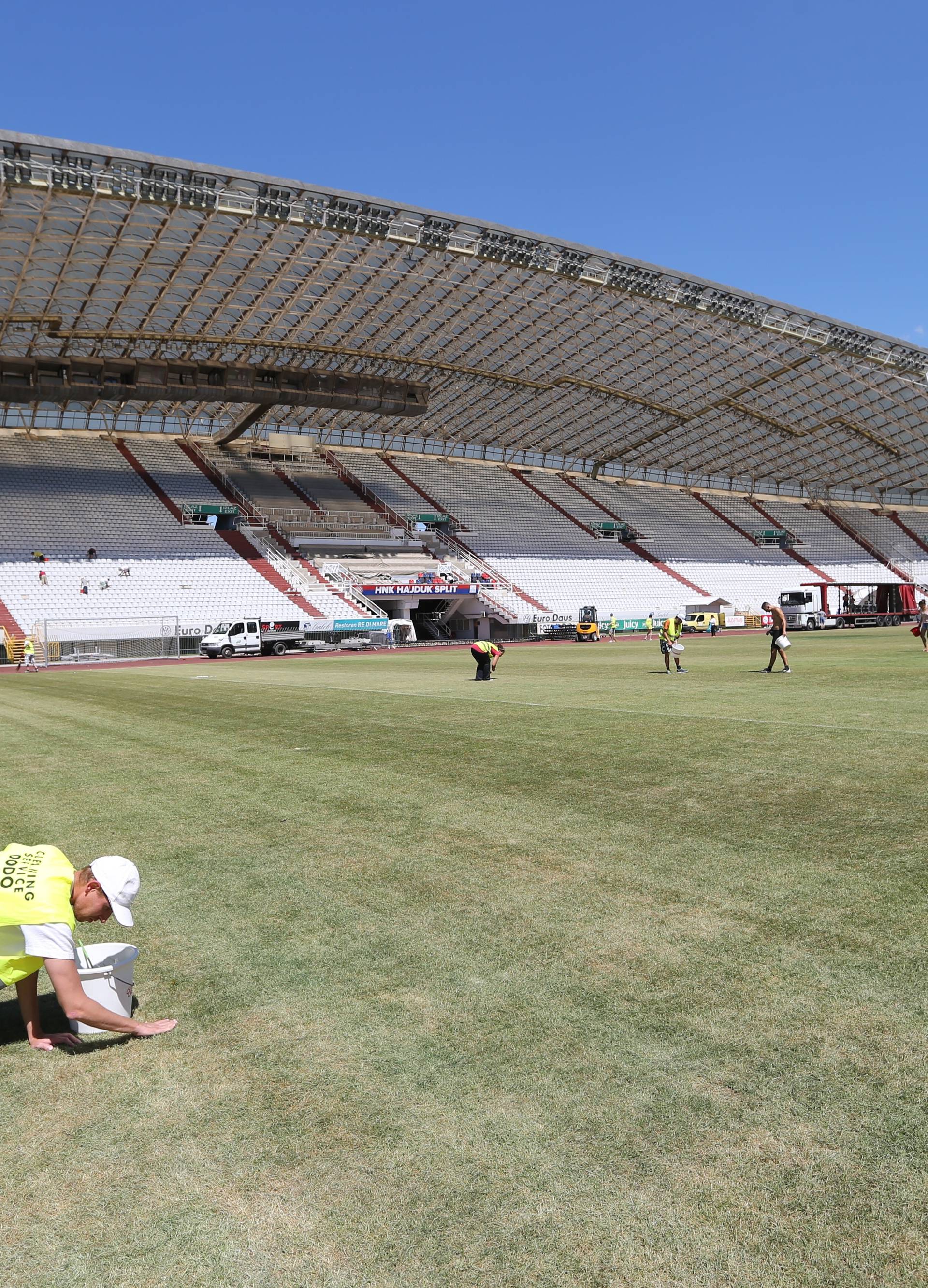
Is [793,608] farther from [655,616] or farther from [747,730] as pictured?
[747,730]

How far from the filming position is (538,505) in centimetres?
7712

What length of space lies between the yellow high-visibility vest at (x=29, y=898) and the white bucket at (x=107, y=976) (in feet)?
0.66

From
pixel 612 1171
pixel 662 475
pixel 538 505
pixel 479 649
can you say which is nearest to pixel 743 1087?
pixel 612 1171

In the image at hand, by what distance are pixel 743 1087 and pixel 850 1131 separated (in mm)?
438

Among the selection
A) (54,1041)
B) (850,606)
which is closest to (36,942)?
(54,1041)

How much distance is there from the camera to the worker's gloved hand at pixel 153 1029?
14.3 ft

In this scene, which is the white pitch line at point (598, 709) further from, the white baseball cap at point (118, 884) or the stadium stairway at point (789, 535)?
the stadium stairway at point (789, 535)

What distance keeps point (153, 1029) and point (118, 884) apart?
27.2 inches

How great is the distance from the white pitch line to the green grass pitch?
7.69 ft

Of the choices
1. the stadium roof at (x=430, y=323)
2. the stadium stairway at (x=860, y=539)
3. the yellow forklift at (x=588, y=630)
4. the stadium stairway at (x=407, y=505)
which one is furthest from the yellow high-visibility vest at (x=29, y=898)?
the stadium stairway at (x=860, y=539)

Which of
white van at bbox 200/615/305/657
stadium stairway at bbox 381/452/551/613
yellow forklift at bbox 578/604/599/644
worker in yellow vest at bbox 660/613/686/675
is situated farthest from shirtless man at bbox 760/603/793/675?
stadium stairway at bbox 381/452/551/613

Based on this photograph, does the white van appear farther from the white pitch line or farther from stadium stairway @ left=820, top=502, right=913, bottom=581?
stadium stairway @ left=820, top=502, right=913, bottom=581

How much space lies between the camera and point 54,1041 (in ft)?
14.6

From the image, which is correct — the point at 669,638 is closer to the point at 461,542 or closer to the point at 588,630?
the point at 588,630
